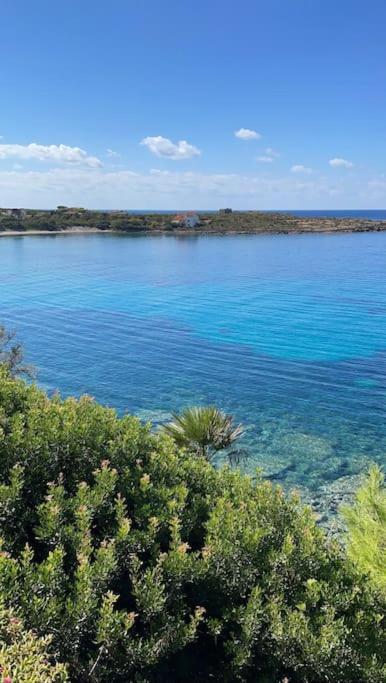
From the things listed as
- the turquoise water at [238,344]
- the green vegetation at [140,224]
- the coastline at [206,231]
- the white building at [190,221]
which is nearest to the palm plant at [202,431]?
the turquoise water at [238,344]

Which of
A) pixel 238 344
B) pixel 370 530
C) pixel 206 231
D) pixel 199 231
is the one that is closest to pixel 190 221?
pixel 199 231

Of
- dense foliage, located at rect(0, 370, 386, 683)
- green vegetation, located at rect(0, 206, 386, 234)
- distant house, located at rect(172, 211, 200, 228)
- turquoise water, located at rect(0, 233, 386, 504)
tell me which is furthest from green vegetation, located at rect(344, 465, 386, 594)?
distant house, located at rect(172, 211, 200, 228)

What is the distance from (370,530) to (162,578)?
5.47 meters

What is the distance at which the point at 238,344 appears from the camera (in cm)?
4009

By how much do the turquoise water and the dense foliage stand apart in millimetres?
12983

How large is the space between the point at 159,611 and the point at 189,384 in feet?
83.7

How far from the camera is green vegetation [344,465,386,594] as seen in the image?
30.3 feet

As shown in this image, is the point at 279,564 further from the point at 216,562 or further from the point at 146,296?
the point at 146,296

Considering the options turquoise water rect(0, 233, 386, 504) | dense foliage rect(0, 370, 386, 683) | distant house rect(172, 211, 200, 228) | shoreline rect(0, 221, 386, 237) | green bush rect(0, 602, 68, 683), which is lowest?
turquoise water rect(0, 233, 386, 504)

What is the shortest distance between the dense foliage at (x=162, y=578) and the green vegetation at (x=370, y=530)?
1880mm

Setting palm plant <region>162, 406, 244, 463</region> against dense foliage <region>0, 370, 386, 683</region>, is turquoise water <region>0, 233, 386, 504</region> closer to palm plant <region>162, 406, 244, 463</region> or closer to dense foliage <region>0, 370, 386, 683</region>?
palm plant <region>162, 406, 244, 463</region>

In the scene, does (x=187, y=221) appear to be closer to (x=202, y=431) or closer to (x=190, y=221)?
(x=190, y=221)

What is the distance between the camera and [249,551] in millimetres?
6910

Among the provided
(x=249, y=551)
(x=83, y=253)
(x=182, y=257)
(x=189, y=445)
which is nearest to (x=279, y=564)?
(x=249, y=551)
